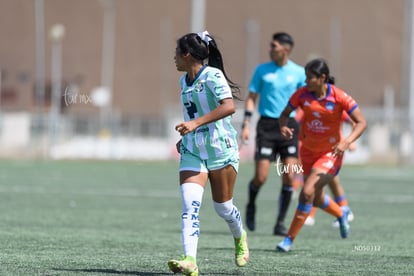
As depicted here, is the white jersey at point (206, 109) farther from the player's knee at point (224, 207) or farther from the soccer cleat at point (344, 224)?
the soccer cleat at point (344, 224)

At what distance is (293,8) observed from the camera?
104m

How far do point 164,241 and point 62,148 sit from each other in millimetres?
31657

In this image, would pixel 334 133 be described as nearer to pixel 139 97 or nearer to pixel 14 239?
pixel 14 239

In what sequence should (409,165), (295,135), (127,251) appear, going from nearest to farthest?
(127,251) → (295,135) → (409,165)

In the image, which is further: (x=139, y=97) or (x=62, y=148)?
(x=139, y=97)

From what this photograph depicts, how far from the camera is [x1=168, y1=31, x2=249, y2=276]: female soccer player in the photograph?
28.2 feet

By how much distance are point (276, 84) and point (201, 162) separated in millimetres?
5248

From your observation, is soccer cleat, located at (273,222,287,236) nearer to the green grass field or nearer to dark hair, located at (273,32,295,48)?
the green grass field

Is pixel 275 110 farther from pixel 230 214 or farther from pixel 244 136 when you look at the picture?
pixel 230 214

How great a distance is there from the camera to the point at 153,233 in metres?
13.3

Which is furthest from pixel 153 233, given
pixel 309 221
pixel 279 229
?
pixel 309 221

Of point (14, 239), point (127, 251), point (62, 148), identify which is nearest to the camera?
point (127, 251)

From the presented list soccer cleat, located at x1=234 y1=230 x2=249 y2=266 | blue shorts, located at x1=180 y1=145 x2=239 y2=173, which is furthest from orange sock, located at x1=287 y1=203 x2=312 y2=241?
blue shorts, located at x1=180 y1=145 x2=239 y2=173

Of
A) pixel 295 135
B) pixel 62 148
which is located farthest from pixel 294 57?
pixel 295 135
